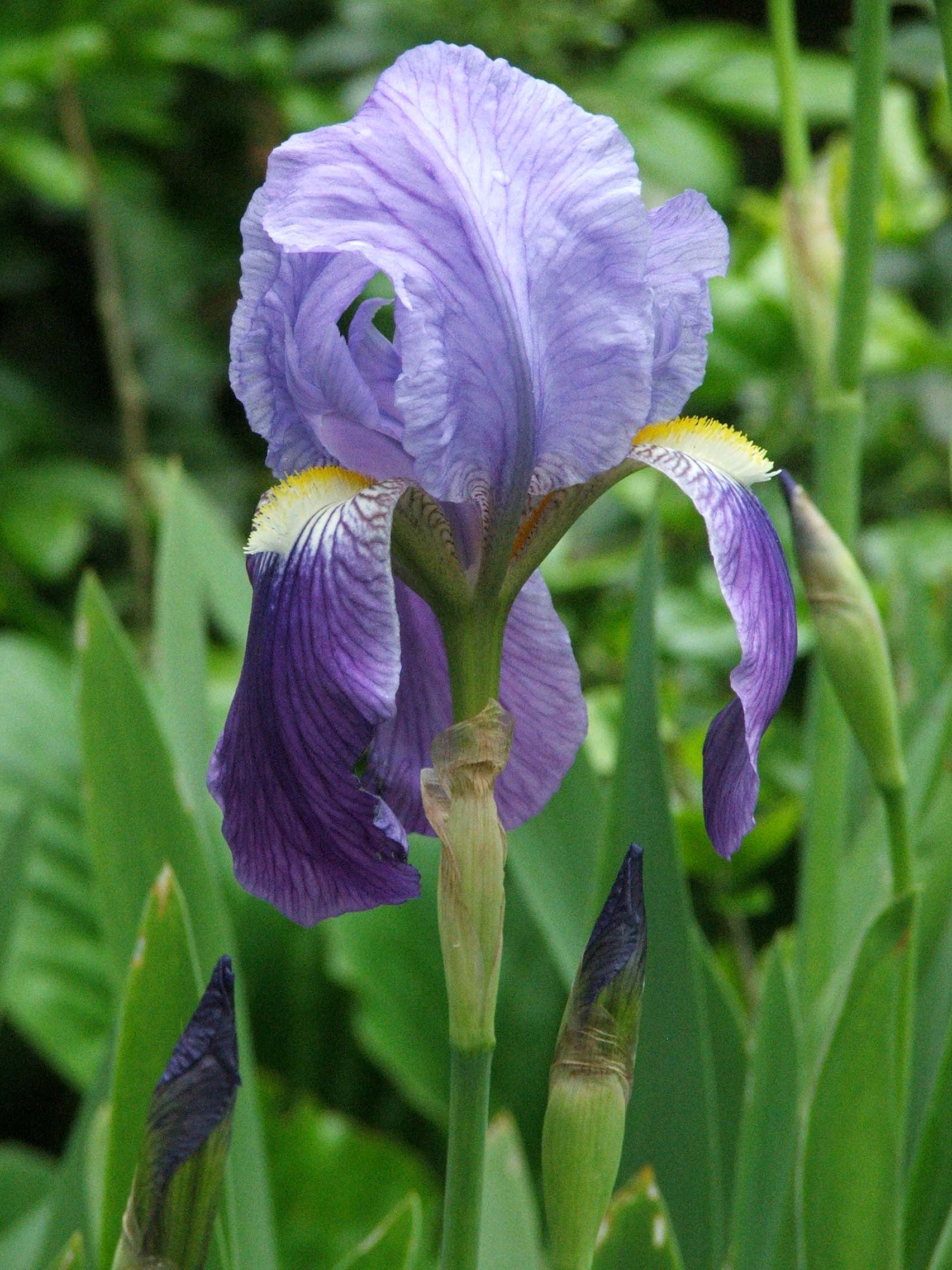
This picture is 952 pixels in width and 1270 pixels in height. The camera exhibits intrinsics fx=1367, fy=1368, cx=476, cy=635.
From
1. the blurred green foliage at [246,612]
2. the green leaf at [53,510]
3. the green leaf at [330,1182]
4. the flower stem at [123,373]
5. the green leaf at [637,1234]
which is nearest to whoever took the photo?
the green leaf at [637,1234]

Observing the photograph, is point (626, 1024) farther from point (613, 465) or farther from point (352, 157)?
point (352, 157)

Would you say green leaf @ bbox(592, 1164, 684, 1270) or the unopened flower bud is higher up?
the unopened flower bud

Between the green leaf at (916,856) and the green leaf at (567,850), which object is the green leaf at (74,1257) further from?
the green leaf at (916,856)

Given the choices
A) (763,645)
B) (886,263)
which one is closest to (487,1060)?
(763,645)

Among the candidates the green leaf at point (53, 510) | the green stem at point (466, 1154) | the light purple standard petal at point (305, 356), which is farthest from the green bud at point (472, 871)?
the green leaf at point (53, 510)

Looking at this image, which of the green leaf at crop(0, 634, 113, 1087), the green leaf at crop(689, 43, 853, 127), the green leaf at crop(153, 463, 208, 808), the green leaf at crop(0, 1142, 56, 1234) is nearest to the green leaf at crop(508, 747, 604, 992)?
the green leaf at crop(153, 463, 208, 808)

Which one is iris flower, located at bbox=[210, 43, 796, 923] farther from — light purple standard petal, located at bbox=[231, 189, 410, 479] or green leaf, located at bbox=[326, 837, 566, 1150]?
green leaf, located at bbox=[326, 837, 566, 1150]
